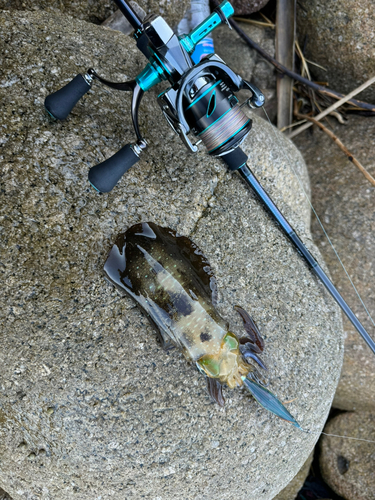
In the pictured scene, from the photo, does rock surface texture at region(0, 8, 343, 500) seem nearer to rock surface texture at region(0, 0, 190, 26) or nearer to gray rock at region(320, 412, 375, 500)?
rock surface texture at region(0, 0, 190, 26)

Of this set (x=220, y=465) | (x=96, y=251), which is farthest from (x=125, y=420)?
(x=96, y=251)

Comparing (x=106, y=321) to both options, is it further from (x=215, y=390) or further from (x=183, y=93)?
(x=183, y=93)

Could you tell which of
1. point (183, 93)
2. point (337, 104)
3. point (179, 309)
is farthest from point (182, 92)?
point (337, 104)

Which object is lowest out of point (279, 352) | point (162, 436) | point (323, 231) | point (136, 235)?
point (323, 231)

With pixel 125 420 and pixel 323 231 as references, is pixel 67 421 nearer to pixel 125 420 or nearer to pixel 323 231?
pixel 125 420

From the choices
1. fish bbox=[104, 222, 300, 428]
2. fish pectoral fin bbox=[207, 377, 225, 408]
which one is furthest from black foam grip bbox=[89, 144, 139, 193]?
fish pectoral fin bbox=[207, 377, 225, 408]

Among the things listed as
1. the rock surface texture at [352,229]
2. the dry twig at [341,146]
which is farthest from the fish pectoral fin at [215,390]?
the dry twig at [341,146]

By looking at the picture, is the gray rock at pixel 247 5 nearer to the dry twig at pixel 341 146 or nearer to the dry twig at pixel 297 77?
the dry twig at pixel 297 77
